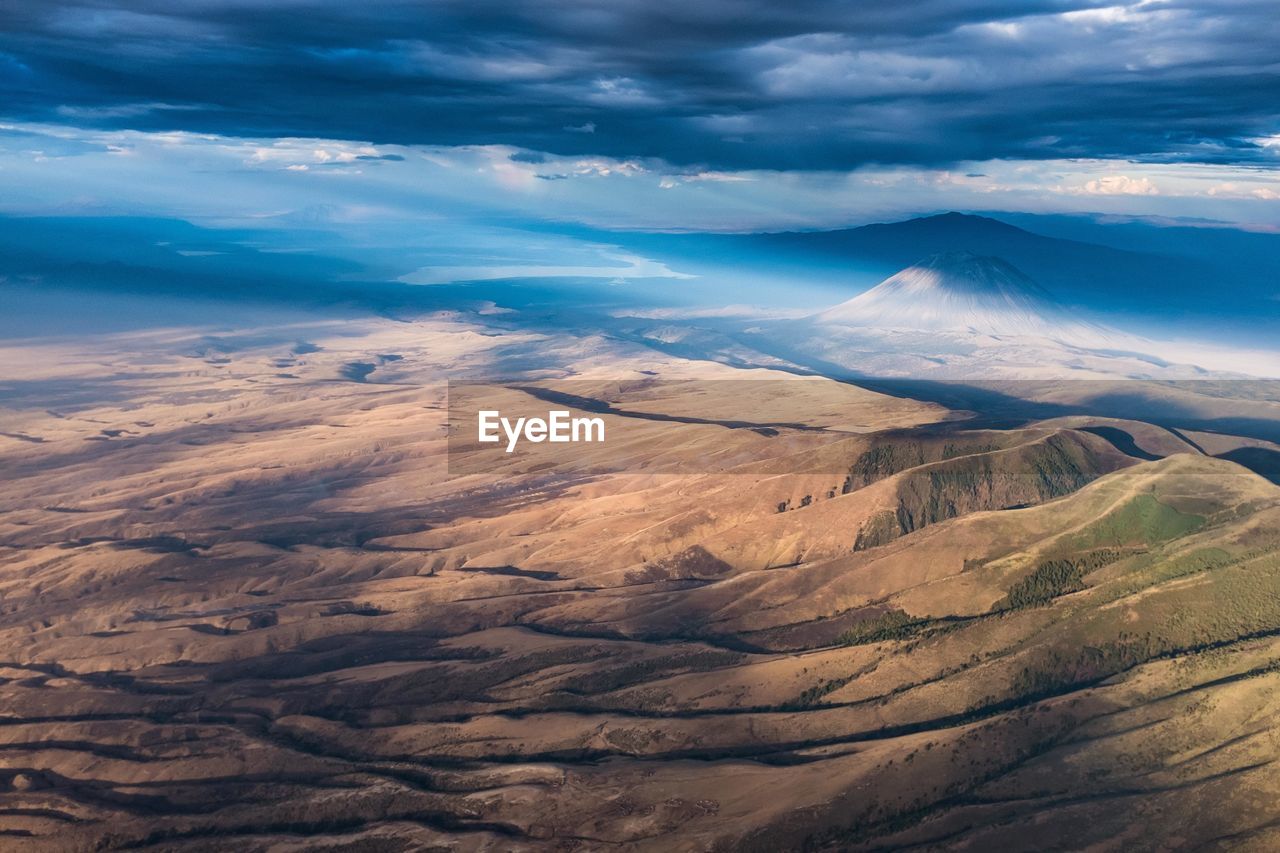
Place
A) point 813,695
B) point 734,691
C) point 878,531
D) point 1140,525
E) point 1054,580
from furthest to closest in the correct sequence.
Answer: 1. point 878,531
2. point 1140,525
3. point 1054,580
4. point 734,691
5. point 813,695

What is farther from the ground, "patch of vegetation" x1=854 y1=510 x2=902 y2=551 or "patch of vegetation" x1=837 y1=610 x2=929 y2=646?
"patch of vegetation" x1=854 y1=510 x2=902 y2=551

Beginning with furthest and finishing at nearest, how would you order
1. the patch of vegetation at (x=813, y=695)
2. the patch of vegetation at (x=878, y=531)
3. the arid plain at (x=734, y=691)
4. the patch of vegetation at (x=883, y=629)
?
the patch of vegetation at (x=878, y=531), the patch of vegetation at (x=883, y=629), the patch of vegetation at (x=813, y=695), the arid plain at (x=734, y=691)

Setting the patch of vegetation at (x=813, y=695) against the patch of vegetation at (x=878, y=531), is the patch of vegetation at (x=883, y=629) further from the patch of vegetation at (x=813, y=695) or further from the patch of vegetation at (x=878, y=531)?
the patch of vegetation at (x=878, y=531)

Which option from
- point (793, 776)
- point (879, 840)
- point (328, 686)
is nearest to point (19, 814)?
point (328, 686)

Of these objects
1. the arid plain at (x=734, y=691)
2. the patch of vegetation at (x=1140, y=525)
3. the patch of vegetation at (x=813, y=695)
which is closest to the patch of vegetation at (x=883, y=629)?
the arid plain at (x=734, y=691)

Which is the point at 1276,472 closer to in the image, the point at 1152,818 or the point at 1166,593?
the point at 1166,593

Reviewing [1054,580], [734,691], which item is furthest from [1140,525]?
[734,691]

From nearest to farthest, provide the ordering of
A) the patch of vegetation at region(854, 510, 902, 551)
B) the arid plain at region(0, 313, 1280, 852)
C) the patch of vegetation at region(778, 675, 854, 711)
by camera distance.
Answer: the arid plain at region(0, 313, 1280, 852), the patch of vegetation at region(778, 675, 854, 711), the patch of vegetation at region(854, 510, 902, 551)

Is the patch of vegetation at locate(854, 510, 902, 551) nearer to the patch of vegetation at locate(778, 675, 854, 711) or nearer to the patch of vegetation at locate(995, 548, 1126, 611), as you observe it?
the patch of vegetation at locate(995, 548, 1126, 611)

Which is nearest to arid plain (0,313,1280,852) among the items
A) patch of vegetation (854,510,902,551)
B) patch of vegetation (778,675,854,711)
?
patch of vegetation (778,675,854,711)

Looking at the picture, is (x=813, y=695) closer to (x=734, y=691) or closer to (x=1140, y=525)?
(x=734, y=691)

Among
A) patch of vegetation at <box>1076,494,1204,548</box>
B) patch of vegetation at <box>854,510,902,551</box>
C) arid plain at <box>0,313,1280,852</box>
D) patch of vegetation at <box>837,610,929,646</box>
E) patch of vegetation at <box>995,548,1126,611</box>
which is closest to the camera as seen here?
arid plain at <box>0,313,1280,852</box>
